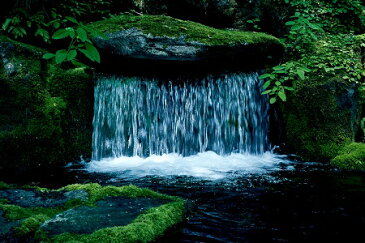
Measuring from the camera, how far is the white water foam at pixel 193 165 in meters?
5.55

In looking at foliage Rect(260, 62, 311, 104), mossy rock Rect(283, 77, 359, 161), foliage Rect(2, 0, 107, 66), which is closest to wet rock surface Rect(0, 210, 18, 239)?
foliage Rect(2, 0, 107, 66)

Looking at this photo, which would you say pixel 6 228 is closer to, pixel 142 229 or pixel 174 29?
pixel 142 229

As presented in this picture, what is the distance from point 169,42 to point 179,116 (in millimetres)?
1789

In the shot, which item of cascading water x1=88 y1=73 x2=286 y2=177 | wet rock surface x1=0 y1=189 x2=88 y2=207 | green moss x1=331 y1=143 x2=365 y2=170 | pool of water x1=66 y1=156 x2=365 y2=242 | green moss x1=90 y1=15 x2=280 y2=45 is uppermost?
green moss x1=90 y1=15 x2=280 y2=45

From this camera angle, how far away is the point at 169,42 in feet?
21.3

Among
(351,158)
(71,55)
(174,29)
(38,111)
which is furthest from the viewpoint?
(174,29)

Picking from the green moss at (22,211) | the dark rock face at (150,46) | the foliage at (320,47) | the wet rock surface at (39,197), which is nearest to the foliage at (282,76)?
the foliage at (320,47)

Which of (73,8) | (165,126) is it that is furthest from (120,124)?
(73,8)

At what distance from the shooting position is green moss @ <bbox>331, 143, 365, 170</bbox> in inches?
223

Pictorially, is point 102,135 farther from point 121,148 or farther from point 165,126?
point 165,126

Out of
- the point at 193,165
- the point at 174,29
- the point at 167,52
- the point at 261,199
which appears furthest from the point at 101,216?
the point at 174,29

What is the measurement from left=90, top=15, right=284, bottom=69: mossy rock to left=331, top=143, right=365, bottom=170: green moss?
Result: 2953 mm

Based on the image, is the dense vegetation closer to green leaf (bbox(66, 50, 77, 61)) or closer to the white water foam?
the white water foam

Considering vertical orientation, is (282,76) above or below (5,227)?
above
